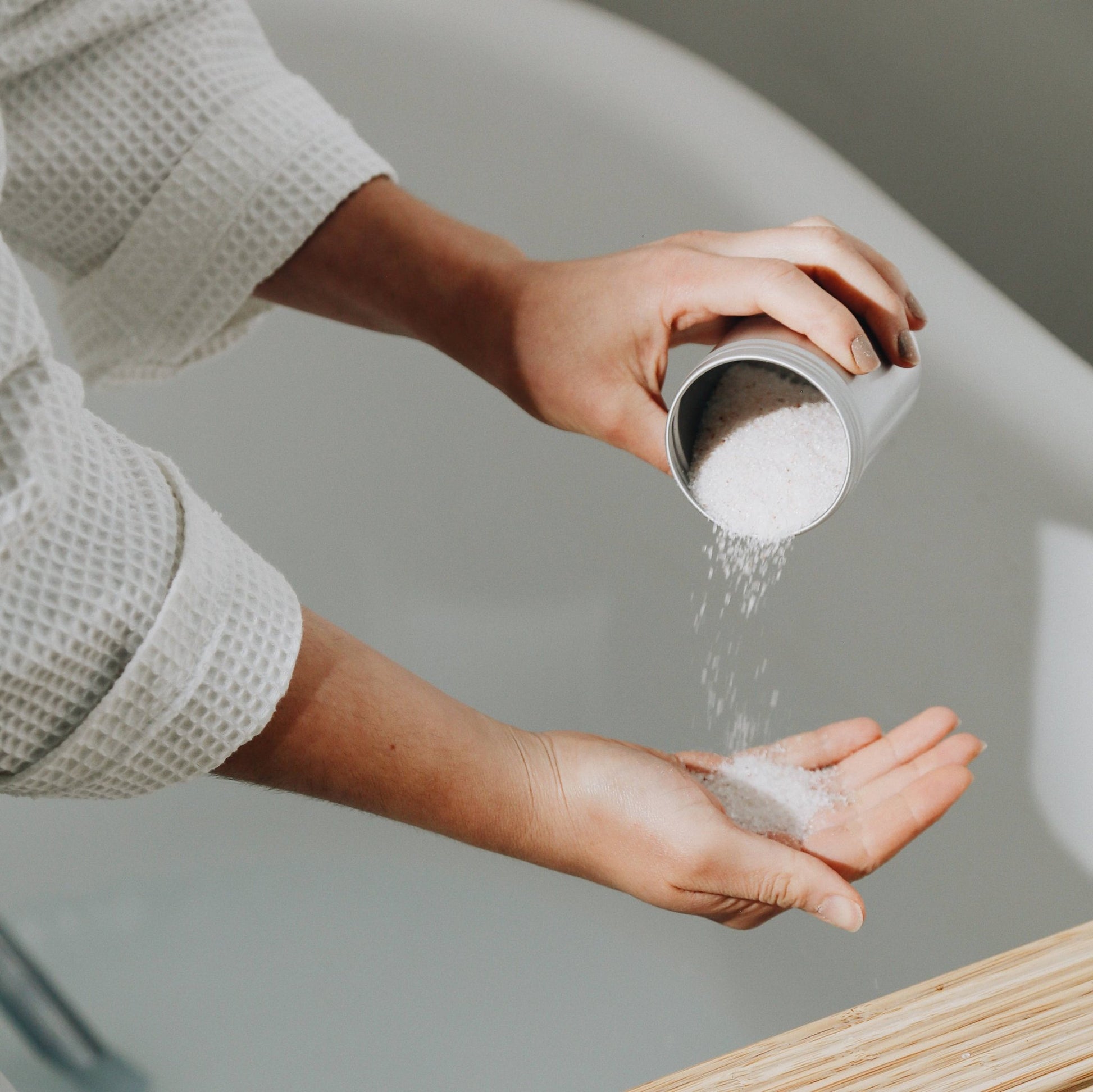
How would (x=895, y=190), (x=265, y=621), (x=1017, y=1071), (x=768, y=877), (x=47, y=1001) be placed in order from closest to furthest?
(x=1017, y=1071), (x=265, y=621), (x=768, y=877), (x=47, y=1001), (x=895, y=190)

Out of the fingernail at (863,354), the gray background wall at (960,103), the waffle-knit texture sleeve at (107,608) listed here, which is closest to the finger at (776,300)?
the fingernail at (863,354)

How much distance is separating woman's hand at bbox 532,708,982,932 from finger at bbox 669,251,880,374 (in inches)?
8.4

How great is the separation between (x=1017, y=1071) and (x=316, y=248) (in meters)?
0.50

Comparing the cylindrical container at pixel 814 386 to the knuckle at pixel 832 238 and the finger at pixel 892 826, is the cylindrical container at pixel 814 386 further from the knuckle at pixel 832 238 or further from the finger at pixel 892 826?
the finger at pixel 892 826

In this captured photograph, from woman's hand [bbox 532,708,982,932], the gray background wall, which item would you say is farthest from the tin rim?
the gray background wall

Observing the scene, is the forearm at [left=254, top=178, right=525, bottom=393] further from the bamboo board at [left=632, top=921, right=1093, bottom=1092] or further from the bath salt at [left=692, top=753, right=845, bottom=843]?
the bamboo board at [left=632, top=921, right=1093, bottom=1092]

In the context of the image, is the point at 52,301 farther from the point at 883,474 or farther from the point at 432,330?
the point at 883,474

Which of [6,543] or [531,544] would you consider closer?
[6,543]

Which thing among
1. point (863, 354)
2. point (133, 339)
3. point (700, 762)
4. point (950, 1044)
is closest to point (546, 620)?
point (700, 762)

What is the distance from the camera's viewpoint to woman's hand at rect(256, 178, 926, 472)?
496 millimetres

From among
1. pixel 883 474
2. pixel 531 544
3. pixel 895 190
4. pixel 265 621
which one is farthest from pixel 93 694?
pixel 895 190

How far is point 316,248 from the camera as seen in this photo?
619mm

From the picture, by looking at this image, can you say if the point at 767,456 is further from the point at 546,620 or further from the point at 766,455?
the point at 546,620

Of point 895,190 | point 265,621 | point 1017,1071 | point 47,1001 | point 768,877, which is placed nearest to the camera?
point 1017,1071
